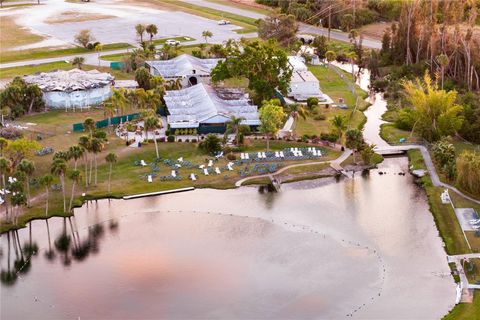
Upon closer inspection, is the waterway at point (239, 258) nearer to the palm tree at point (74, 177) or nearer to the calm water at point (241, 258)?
the calm water at point (241, 258)

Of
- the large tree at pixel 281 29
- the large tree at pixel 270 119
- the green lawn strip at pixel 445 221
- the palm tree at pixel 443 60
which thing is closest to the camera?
the green lawn strip at pixel 445 221

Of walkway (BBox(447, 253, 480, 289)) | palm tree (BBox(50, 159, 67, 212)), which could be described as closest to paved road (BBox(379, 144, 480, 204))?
walkway (BBox(447, 253, 480, 289))

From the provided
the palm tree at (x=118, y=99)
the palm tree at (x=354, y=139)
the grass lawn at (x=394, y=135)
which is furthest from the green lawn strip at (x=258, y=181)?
the palm tree at (x=118, y=99)

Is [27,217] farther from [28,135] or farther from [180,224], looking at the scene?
[28,135]

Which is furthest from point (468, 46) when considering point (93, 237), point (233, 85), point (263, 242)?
point (93, 237)

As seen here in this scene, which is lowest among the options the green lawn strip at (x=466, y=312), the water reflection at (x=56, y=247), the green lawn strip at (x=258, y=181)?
the water reflection at (x=56, y=247)

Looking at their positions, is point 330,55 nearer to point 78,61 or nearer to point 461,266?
point 78,61
